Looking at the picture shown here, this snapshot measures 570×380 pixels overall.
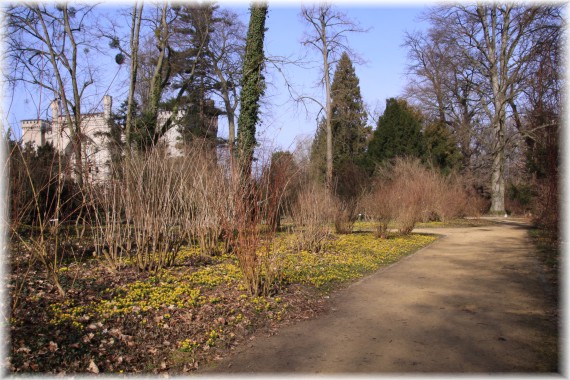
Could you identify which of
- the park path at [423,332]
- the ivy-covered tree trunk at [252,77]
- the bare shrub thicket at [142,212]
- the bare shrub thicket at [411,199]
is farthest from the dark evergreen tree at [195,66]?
the park path at [423,332]

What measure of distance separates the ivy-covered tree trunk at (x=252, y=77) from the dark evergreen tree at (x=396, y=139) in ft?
59.1

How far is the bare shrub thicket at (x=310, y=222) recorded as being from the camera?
40.8ft

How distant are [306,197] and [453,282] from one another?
16.2 ft

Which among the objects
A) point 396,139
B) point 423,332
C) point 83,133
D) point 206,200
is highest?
point 396,139

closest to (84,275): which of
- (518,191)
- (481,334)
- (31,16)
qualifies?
(481,334)

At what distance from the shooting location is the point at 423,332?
5754 mm

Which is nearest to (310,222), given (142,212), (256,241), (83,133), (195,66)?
(142,212)

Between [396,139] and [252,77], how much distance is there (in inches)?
773

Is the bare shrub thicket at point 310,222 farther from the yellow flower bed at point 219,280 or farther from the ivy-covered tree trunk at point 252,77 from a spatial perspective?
the ivy-covered tree trunk at point 252,77

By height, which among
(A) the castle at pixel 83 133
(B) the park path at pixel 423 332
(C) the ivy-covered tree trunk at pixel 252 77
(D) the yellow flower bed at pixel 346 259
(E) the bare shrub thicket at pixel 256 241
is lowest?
(B) the park path at pixel 423 332

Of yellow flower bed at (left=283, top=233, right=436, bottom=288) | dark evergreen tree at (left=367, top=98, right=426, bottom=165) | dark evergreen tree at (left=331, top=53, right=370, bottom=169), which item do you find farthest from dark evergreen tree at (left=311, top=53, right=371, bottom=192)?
yellow flower bed at (left=283, top=233, right=436, bottom=288)

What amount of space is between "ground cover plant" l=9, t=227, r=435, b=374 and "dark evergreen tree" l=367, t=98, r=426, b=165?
25166 mm

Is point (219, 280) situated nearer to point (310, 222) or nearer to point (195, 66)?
point (310, 222)

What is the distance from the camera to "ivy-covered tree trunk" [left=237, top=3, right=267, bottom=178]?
16.2 m
